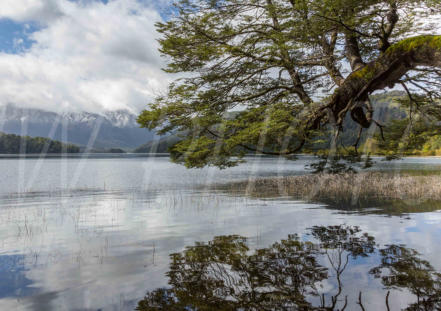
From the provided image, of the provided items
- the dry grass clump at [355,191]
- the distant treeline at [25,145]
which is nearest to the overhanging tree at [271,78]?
the dry grass clump at [355,191]

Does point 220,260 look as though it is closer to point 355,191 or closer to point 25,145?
point 355,191

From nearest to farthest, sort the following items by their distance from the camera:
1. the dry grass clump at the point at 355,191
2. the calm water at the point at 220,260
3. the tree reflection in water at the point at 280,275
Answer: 1. the tree reflection in water at the point at 280,275
2. the calm water at the point at 220,260
3. the dry grass clump at the point at 355,191

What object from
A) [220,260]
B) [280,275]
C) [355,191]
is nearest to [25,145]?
[355,191]

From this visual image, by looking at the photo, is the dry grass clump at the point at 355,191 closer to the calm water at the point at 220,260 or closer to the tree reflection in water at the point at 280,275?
the calm water at the point at 220,260

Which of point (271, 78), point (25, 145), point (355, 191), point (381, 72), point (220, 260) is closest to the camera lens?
point (220, 260)

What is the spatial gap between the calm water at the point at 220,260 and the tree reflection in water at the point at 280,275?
0.02m

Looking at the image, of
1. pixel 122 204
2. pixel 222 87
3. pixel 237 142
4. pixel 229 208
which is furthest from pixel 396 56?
pixel 122 204

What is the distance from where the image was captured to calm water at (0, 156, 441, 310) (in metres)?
5.11

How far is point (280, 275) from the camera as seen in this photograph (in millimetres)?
5809

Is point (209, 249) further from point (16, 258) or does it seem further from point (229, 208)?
point (229, 208)

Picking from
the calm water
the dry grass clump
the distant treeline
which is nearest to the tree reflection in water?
the calm water

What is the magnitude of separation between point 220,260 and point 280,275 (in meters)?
1.61

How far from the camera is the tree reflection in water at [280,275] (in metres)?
4.82

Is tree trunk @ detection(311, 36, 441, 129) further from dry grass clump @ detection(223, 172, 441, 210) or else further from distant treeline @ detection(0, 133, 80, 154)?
distant treeline @ detection(0, 133, 80, 154)
